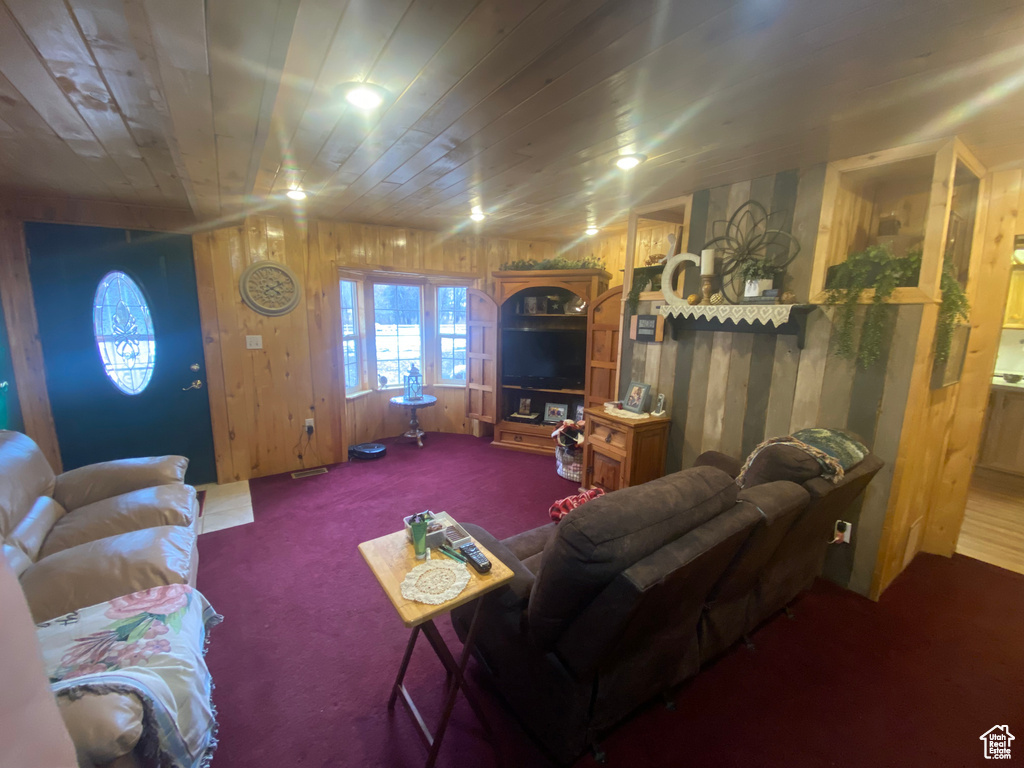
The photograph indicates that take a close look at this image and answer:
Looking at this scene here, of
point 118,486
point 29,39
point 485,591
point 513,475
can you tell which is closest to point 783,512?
point 485,591

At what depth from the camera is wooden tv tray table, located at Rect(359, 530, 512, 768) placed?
49.9 inches

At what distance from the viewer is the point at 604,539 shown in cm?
110

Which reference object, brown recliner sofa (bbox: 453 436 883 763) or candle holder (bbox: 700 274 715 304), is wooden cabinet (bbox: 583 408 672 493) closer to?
candle holder (bbox: 700 274 715 304)

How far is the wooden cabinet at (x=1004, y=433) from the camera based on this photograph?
12.0 ft

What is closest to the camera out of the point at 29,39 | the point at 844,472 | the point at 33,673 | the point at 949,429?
the point at 33,673

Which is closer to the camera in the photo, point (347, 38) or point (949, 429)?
point (347, 38)

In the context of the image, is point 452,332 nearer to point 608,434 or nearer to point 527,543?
point 608,434

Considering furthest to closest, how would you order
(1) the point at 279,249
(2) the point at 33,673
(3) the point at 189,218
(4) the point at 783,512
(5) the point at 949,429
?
(1) the point at 279,249 → (3) the point at 189,218 → (5) the point at 949,429 → (4) the point at 783,512 → (2) the point at 33,673

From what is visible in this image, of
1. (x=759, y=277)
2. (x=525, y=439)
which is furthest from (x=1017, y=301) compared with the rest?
(x=525, y=439)

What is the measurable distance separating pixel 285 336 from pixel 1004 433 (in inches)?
252

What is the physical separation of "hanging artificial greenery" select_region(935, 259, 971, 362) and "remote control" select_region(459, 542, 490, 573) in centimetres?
235

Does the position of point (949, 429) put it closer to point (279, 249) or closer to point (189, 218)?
point (279, 249)

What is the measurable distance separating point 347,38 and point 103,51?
721 mm

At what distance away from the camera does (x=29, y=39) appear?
1.21m
